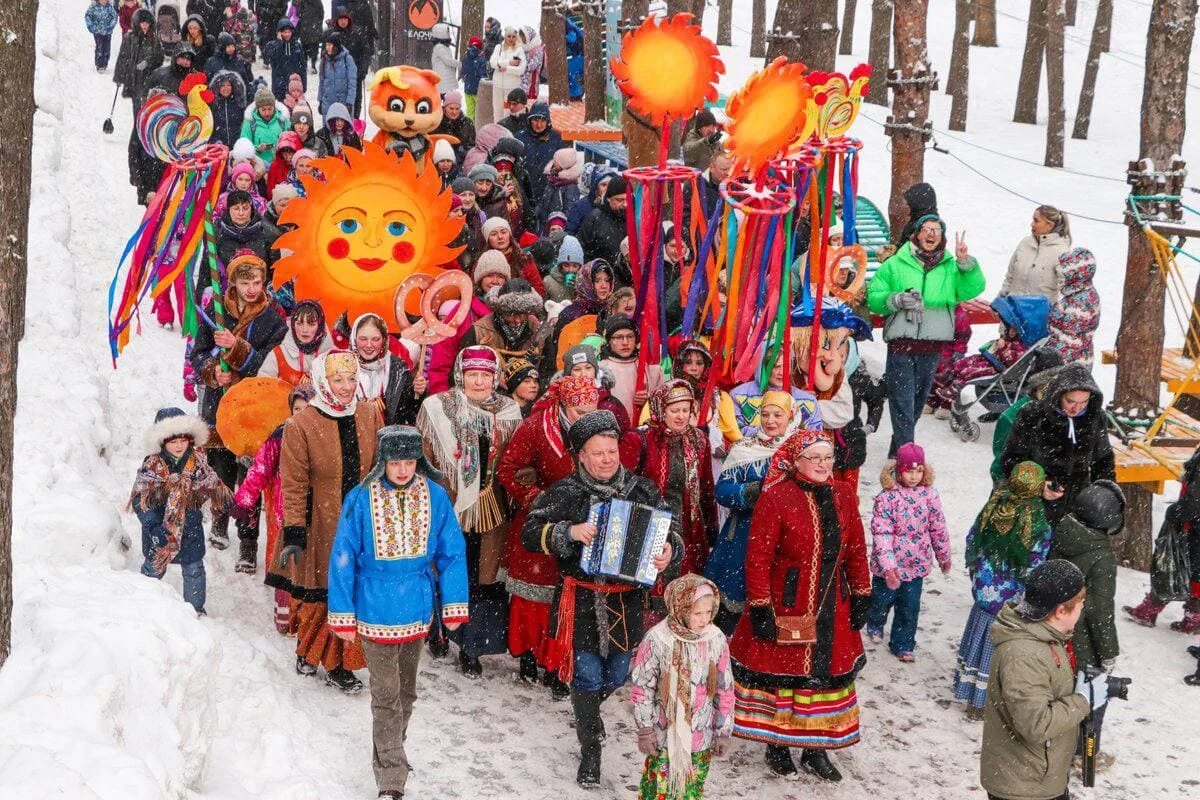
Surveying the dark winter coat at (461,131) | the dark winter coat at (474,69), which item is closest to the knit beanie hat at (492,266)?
the dark winter coat at (461,131)

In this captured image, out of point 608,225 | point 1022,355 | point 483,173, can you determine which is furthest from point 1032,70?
point 483,173

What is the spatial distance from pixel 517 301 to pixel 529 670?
213cm

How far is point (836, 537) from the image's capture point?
6000mm

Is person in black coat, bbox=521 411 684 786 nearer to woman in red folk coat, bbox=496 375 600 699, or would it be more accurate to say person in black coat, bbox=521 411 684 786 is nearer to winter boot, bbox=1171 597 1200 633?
woman in red folk coat, bbox=496 375 600 699

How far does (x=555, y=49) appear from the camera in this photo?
1897 cm

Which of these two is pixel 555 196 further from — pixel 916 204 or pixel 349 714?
pixel 349 714

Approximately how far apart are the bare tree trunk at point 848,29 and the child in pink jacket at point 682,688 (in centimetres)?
2699

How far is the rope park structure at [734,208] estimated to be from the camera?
746cm

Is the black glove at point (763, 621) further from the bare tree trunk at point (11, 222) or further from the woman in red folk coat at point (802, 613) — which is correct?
the bare tree trunk at point (11, 222)

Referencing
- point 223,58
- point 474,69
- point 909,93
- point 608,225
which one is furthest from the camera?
point 474,69

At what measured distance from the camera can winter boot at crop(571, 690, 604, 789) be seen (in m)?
5.87

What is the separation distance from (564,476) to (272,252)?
4.26 meters

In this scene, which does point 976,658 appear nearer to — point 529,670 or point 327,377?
point 529,670

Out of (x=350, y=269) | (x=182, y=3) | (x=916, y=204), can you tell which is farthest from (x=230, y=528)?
(x=182, y=3)
